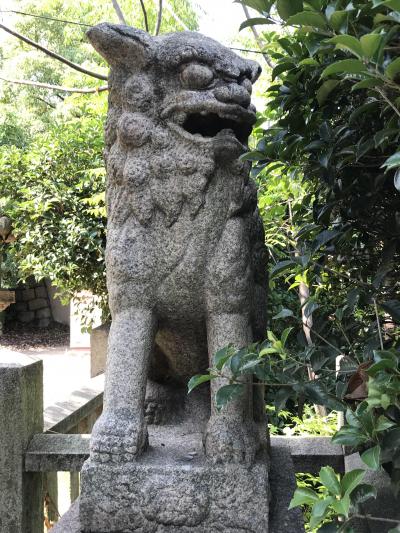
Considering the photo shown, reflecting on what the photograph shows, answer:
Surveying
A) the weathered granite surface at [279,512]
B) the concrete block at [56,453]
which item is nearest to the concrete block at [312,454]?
the weathered granite surface at [279,512]

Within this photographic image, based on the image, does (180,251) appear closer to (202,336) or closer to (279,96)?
(202,336)

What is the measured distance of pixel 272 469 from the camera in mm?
1833

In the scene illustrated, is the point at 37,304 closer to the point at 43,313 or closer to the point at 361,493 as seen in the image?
the point at 43,313

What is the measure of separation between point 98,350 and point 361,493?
4220 mm

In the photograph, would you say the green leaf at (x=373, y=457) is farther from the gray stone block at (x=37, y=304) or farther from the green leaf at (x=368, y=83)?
the gray stone block at (x=37, y=304)

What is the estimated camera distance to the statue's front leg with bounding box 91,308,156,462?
4.78 feet

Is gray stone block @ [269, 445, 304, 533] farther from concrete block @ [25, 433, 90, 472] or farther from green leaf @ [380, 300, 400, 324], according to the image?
concrete block @ [25, 433, 90, 472]

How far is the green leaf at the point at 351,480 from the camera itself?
0.97 meters

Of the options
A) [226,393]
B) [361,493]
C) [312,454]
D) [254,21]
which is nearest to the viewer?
[361,493]

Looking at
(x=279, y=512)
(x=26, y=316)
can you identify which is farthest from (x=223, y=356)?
(x=26, y=316)

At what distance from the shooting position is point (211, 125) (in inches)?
65.0

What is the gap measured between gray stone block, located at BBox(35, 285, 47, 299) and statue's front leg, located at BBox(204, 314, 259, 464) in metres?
12.9

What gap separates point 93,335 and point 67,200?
129 cm

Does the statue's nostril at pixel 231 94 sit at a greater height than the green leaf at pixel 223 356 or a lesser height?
greater
